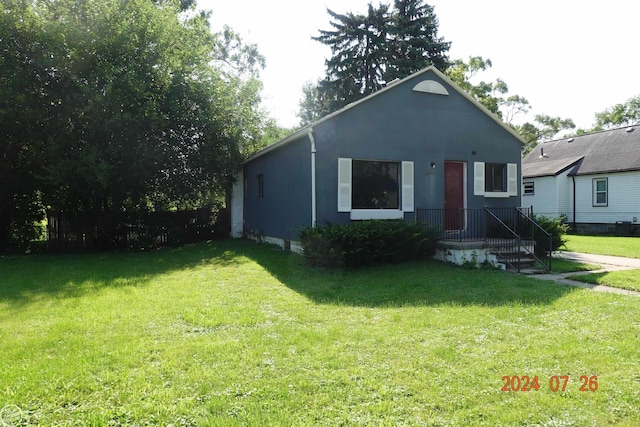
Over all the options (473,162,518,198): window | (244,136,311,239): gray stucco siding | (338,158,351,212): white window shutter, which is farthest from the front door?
(244,136,311,239): gray stucco siding

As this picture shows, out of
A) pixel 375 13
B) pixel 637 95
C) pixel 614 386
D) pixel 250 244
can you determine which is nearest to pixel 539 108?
pixel 637 95

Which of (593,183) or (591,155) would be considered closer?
(593,183)

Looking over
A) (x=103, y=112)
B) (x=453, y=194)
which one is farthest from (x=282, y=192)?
(x=103, y=112)

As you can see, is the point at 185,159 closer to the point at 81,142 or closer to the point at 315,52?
the point at 81,142

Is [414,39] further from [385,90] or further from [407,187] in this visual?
[407,187]

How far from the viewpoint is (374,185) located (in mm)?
10422

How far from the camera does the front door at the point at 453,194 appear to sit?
1110 cm

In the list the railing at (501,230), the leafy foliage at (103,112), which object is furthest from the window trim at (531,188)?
the leafy foliage at (103,112)

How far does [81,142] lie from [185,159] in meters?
3.09

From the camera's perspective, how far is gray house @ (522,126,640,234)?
1883 centimetres

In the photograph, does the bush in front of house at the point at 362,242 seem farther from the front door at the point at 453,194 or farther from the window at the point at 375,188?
the front door at the point at 453,194

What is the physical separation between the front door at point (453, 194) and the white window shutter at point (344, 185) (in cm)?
288

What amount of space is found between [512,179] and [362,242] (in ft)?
19.5
